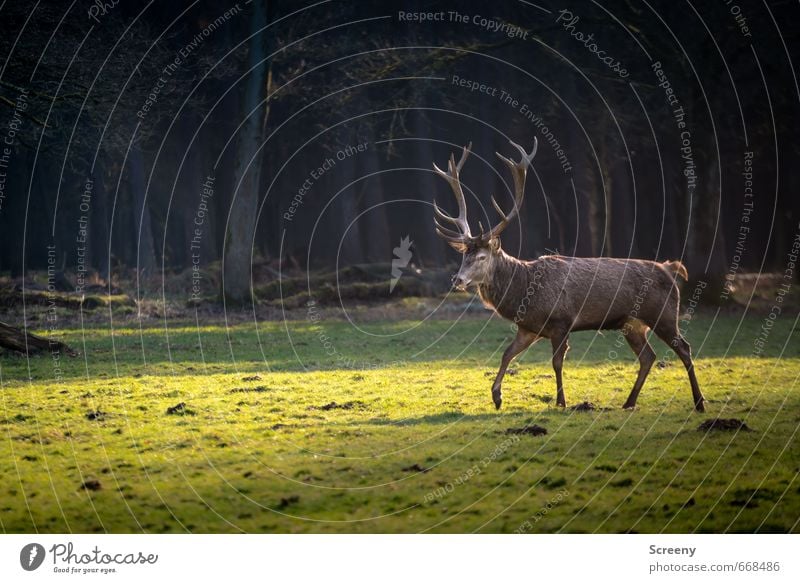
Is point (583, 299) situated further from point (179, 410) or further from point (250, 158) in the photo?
point (250, 158)

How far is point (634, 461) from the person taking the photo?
12641mm

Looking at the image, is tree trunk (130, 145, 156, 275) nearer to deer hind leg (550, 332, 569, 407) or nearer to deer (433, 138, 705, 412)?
deer (433, 138, 705, 412)

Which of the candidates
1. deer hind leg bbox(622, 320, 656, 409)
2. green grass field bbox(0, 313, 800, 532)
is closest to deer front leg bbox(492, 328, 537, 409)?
green grass field bbox(0, 313, 800, 532)

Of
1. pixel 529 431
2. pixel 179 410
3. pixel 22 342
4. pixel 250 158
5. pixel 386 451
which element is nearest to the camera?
pixel 386 451

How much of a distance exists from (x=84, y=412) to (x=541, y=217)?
38.3m

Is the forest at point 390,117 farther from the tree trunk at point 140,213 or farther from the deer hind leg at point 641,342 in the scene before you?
the deer hind leg at point 641,342

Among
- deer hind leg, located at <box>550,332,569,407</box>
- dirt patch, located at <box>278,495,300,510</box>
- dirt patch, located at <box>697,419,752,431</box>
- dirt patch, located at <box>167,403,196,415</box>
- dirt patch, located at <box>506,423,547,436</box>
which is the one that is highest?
deer hind leg, located at <box>550,332,569,407</box>

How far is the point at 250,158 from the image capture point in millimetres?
32188

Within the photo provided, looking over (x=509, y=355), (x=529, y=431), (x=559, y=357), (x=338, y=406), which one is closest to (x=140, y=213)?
(x=338, y=406)

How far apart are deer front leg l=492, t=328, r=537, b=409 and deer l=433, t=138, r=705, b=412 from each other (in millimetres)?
17

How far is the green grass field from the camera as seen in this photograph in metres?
11.4

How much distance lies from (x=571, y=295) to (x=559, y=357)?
3.45ft
